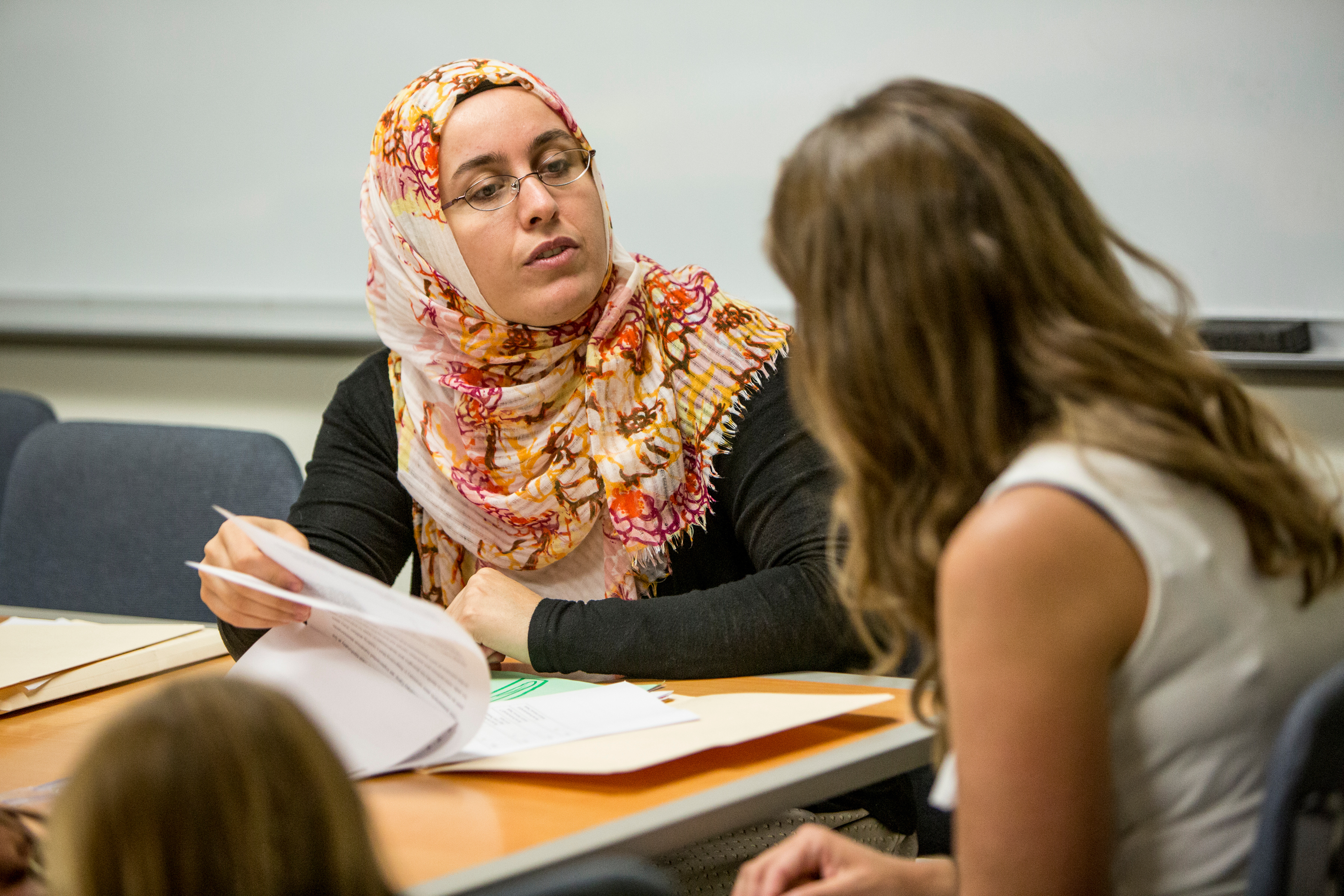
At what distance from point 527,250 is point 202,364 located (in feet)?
5.30

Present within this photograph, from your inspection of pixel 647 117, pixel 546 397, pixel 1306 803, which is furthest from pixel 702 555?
pixel 647 117

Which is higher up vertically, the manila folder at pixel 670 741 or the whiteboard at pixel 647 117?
the whiteboard at pixel 647 117

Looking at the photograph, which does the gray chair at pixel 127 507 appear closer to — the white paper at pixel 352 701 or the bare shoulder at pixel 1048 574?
the white paper at pixel 352 701

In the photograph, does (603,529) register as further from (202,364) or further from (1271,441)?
(202,364)

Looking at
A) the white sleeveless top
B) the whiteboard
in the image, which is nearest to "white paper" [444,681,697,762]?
the white sleeveless top

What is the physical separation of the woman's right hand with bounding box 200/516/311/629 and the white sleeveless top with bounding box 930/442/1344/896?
2.37 ft

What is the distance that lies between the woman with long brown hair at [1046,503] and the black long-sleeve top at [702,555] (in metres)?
0.40

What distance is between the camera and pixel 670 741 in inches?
38.2

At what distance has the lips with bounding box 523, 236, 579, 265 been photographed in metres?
1.47

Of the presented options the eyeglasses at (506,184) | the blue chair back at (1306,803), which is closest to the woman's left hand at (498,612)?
the eyeglasses at (506,184)

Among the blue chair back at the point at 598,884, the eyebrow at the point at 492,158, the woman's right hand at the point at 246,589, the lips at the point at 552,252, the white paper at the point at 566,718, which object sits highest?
the eyebrow at the point at 492,158

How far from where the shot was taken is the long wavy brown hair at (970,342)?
28.8 inches

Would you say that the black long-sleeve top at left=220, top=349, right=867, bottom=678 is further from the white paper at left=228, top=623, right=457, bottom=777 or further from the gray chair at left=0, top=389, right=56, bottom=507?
the gray chair at left=0, top=389, right=56, bottom=507

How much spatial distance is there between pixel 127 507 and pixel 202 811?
5.13 ft
